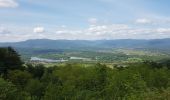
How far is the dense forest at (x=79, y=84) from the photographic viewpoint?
36.5 meters

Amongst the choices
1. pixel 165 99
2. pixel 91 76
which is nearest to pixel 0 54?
pixel 91 76

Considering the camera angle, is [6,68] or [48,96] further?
[6,68]

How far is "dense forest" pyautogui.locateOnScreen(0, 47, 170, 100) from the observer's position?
3653cm

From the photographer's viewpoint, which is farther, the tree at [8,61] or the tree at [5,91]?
the tree at [8,61]

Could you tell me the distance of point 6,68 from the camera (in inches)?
2879

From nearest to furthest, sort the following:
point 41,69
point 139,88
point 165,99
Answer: point 165,99 → point 139,88 → point 41,69

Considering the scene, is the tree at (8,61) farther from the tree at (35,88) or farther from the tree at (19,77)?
the tree at (35,88)

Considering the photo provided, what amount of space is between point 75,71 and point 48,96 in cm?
3570

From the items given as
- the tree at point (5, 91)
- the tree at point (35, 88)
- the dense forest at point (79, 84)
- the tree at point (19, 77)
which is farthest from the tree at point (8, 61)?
the tree at point (5, 91)

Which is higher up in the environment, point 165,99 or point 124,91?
point 165,99

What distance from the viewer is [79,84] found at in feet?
198

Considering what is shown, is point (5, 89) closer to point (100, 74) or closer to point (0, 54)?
point (100, 74)

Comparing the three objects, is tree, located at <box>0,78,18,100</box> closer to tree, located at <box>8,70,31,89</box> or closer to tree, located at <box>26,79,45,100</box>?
tree, located at <box>26,79,45,100</box>

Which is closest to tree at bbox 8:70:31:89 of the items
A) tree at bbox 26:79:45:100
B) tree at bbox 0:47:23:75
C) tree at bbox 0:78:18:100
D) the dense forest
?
the dense forest
